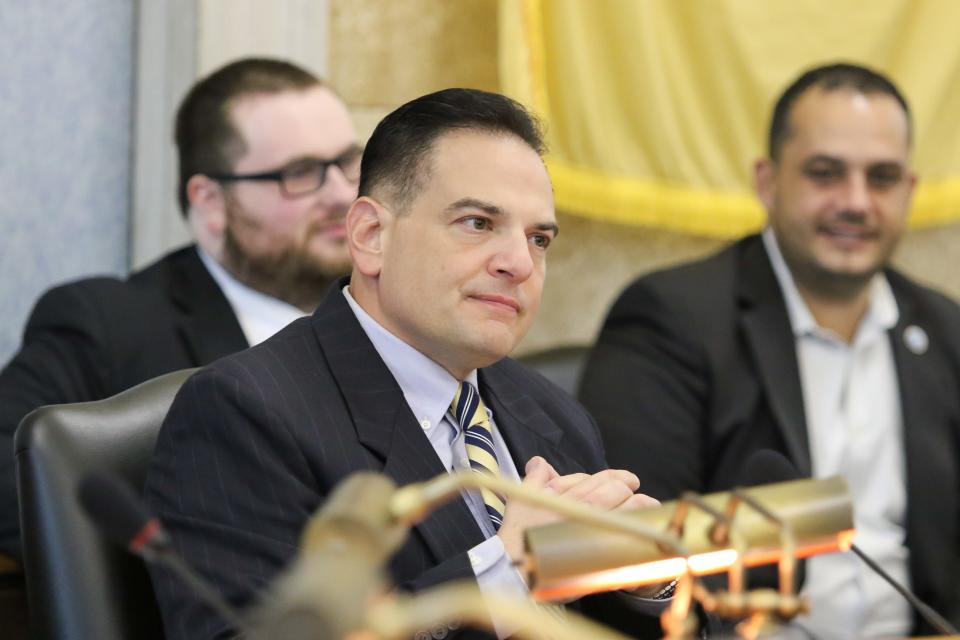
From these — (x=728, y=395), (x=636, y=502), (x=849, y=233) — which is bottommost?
(x=728, y=395)

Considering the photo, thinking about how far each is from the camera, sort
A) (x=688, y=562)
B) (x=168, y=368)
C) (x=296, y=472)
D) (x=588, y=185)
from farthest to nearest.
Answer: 1. (x=588, y=185)
2. (x=168, y=368)
3. (x=296, y=472)
4. (x=688, y=562)

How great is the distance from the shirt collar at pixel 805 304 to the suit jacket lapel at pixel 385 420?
165cm

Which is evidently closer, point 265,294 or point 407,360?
point 407,360

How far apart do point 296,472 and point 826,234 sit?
2.01m

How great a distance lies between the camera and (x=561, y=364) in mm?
3289

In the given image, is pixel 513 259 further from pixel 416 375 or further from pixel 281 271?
pixel 281 271

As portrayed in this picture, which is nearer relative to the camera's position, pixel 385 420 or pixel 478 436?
pixel 385 420

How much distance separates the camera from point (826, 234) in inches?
132

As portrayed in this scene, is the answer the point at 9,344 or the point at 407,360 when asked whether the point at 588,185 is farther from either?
the point at 407,360

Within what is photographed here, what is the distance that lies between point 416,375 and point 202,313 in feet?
3.54

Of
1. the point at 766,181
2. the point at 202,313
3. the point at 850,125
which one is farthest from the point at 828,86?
the point at 202,313

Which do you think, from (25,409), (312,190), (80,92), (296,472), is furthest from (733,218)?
(296,472)

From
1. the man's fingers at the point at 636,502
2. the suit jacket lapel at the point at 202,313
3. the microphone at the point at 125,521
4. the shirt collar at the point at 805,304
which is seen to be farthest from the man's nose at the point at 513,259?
the shirt collar at the point at 805,304

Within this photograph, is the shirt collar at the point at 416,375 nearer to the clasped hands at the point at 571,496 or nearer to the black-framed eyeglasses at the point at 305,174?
the clasped hands at the point at 571,496
